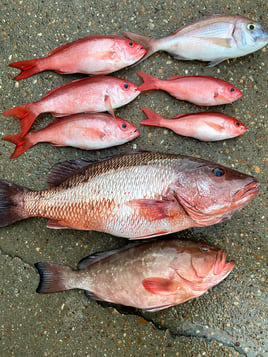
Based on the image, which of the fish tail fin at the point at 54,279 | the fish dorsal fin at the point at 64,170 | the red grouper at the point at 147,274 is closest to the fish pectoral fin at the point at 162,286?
the red grouper at the point at 147,274

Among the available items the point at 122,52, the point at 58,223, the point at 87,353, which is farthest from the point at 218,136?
the point at 87,353

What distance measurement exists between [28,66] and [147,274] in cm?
142

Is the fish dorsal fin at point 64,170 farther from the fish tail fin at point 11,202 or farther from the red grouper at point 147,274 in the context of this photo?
the red grouper at point 147,274

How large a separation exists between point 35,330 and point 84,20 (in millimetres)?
1995

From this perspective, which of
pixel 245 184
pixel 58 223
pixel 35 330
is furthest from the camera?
pixel 35 330

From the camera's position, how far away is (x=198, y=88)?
2.15 meters

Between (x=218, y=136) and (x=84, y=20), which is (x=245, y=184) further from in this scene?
(x=84, y=20)

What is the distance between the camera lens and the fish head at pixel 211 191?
1.88 meters

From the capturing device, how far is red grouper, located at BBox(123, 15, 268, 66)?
213 cm

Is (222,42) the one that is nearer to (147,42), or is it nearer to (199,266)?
(147,42)

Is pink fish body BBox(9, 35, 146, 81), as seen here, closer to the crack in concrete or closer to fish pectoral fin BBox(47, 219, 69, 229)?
fish pectoral fin BBox(47, 219, 69, 229)

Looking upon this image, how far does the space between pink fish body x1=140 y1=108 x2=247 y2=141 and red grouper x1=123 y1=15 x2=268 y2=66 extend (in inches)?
13.7

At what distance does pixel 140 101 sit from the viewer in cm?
230

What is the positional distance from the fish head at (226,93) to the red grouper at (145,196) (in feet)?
1.42
